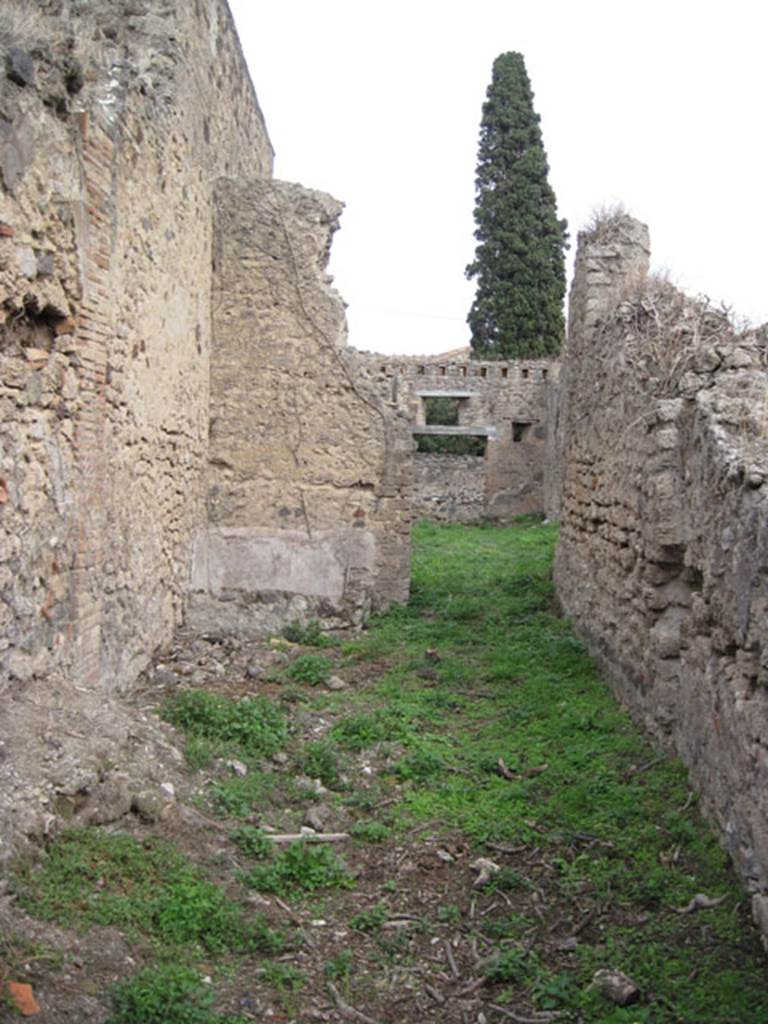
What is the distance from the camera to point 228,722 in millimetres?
5785

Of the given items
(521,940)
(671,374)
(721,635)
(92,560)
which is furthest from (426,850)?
(671,374)

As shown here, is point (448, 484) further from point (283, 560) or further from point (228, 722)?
point (228, 722)

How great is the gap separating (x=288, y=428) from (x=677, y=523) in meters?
4.53

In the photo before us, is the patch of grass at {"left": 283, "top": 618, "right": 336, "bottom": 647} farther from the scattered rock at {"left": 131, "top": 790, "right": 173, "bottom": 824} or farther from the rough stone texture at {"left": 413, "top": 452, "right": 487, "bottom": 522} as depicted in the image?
the rough stone texture at {"left": 413, "top": 452, "right": 487, "bottom": 522}

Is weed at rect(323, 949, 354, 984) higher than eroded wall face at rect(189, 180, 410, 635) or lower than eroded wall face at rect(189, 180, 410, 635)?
lower

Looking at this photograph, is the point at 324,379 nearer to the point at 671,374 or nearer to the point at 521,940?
the point at 671,374

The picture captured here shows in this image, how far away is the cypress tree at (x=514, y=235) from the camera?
24.5m

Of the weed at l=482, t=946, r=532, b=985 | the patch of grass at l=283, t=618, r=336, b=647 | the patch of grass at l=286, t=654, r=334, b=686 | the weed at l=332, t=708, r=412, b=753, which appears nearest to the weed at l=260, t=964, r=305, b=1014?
the weed at l=482, t=946, r=532, b=985

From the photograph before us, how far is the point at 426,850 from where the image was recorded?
4.54m

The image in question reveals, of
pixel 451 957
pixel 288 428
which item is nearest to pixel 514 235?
pixel 288 428

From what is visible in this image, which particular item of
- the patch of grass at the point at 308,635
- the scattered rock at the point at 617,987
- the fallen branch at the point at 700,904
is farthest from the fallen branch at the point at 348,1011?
the patch of grass at the point at 308,635

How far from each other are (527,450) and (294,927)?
60.1 feet

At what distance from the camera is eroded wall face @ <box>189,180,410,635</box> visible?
8.91 m

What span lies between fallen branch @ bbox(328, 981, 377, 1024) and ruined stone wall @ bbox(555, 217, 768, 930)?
151 cm
